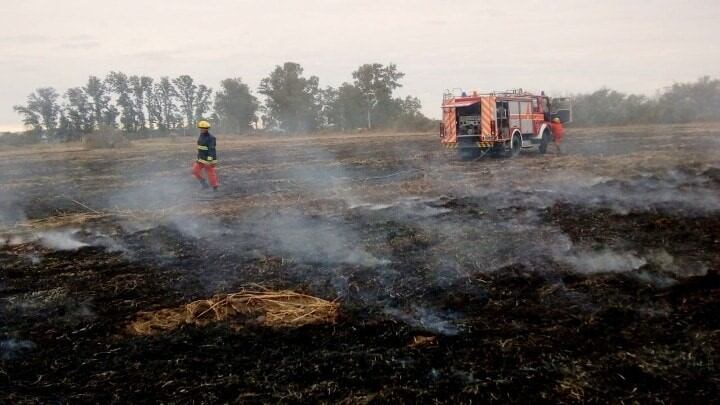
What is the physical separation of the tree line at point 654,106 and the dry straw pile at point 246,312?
36180 mm

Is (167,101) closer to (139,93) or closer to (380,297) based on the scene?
(139,93)

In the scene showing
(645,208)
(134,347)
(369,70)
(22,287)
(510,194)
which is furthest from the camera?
(369,70)

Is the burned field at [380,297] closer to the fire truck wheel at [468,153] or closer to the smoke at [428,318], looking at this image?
the smoke at [428,318]

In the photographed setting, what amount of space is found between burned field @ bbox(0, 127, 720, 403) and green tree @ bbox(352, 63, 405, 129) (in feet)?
153

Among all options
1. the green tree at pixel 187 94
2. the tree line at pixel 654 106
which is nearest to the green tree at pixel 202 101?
the green tree at pixel 187 94

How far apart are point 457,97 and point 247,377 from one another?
15.5m

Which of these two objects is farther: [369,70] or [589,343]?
[369,70]

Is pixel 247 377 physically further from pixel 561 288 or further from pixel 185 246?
pixel 185 246

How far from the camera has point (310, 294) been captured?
514 cm

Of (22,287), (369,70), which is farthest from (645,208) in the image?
(369,70)

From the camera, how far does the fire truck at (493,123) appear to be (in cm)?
1697

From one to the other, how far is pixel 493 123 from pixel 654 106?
24.2 m

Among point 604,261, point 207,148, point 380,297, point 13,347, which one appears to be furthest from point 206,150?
point 604,261

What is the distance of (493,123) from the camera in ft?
55.4
